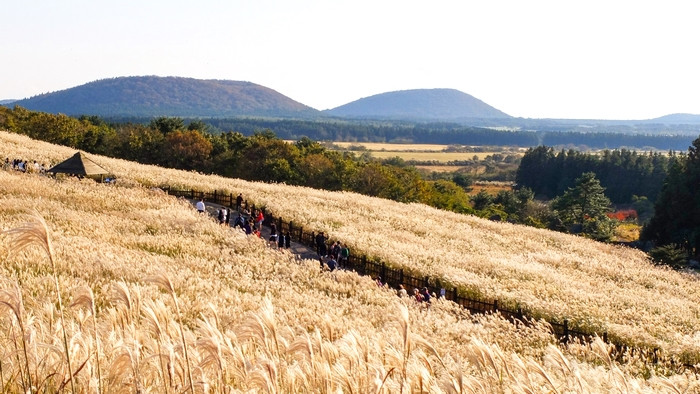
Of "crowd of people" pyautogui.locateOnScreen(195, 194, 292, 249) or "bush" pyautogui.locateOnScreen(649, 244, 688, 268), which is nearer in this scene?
"crowd of people" pyautogui.locateOnScreen(195, 194, 292, 249)

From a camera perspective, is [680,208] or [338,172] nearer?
[680,208]

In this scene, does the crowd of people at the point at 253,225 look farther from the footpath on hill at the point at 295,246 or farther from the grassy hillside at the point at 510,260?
the grassy hillside at the point at 510,260

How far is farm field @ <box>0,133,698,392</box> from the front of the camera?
4875mm

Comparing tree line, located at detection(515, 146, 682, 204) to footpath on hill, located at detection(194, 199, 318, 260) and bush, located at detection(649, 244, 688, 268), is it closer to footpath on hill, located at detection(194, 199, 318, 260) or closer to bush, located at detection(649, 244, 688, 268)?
bush, located at detection(649, 244, 688, 268)

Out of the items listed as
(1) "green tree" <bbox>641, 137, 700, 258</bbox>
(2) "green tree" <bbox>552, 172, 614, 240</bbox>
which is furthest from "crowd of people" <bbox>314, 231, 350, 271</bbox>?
(2) "green tree" <bbox>552, 172, 614, 240</bbox>

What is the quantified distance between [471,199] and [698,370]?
91.3m

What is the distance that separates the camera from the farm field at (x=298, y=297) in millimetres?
4875

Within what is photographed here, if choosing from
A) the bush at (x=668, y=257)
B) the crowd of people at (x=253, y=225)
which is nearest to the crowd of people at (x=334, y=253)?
the crowd of people at (x=253, y=225)

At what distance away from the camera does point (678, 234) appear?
56625mm

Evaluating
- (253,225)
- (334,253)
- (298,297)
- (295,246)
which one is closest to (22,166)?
(253,225)

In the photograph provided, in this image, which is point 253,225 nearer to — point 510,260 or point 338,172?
point 510,260

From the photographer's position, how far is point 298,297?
47.5 feet

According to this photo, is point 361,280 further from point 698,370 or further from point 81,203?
point 81,203

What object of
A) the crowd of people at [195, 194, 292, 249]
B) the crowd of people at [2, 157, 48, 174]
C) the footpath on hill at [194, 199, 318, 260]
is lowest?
the footpath on hill at [194, 199, 318, 260]
